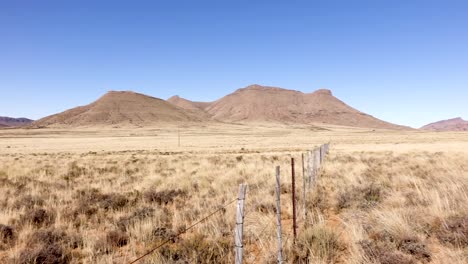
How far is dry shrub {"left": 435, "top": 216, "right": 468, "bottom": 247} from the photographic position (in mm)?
5677

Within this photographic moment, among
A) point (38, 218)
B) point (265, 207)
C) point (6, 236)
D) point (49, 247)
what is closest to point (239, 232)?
point (49, 247)

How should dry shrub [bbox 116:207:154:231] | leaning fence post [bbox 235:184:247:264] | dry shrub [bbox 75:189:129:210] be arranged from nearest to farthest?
leaning fence post [bbox 235:184:247:264]
dry shrub [bbox 116:207:154:231]
dry shrub [bbox 75:189:129:210]

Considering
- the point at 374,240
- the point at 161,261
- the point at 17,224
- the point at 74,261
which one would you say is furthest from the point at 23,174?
the point at 374,240

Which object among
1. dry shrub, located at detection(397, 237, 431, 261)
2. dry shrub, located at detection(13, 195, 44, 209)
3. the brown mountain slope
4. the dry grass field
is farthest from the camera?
the brown mountain slope

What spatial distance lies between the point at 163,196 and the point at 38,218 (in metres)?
3.46

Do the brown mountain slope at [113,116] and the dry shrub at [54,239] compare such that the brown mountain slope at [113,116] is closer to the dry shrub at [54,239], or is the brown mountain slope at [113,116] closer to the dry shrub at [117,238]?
the dry shrub at [54,239]

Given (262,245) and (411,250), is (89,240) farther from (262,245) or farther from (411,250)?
(411,250)

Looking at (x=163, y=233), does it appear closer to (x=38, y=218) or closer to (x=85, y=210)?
(x=85, y=210)

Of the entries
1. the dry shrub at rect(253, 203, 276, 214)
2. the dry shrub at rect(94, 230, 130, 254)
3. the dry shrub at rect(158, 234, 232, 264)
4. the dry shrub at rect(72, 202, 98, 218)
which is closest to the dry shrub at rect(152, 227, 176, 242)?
the dry shrub at rect(158, 234, 232, 264)

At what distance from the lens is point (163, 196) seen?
10.5 meters

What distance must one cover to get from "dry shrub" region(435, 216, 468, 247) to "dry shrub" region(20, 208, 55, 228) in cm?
821

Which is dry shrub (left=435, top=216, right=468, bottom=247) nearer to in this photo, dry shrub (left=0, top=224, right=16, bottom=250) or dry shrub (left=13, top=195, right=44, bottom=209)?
dry shrub (left=0, top=224, right=16, bottom=250)

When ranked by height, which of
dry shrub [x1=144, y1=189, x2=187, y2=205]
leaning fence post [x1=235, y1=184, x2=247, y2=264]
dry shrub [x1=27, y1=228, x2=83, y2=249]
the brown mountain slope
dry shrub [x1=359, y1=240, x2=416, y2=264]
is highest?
the brown mountain slope

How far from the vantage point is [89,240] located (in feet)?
21.1
